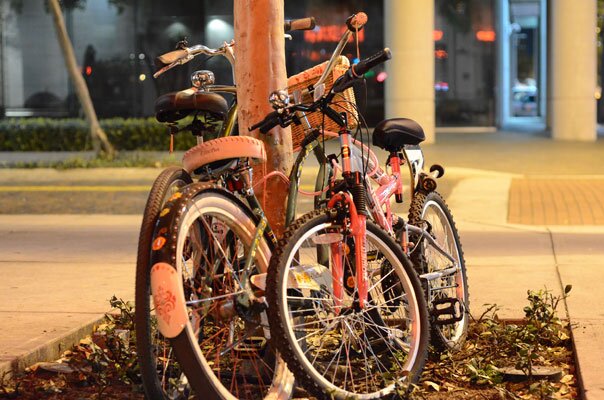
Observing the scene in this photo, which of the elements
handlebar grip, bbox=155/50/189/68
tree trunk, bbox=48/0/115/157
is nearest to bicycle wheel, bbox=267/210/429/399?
handlebar grip, bbox=155/50/189/68

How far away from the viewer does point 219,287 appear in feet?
14.5

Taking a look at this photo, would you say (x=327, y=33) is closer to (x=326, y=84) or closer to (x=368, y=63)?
(x=326, y=84)

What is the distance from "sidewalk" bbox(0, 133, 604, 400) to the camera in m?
5.93

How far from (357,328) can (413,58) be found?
18.2m

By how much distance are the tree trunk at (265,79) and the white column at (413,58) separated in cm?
1715

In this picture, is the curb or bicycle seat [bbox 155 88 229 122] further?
the curb

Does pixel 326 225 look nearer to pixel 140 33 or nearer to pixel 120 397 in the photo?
pixel 120 397

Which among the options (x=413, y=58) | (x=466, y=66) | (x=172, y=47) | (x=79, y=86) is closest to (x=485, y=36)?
(x=466, y=66)

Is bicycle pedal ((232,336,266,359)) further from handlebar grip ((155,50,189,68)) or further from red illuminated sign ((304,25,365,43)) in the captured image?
red illuminated sign ((304,25,365,43))

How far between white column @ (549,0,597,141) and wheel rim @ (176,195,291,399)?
19.8 meters

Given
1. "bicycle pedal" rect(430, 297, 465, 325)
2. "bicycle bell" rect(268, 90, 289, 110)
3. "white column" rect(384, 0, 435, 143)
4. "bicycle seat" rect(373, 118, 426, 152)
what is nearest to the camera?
"bicycle bell" rect(268, 90, 289, 110)

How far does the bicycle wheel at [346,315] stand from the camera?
415 centimetres

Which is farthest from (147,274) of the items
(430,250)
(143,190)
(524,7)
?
(524,7)

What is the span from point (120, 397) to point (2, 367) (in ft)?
1.77
